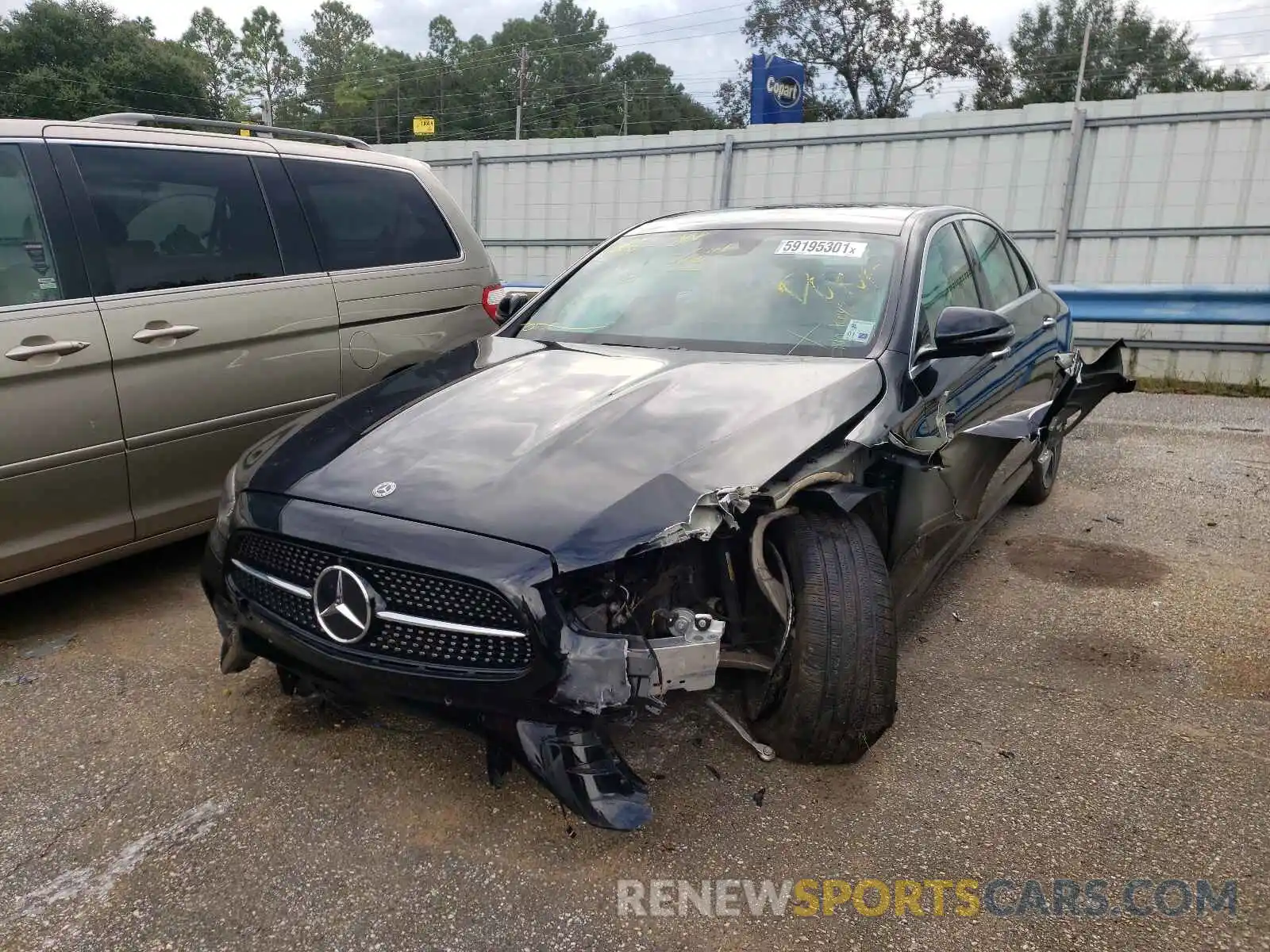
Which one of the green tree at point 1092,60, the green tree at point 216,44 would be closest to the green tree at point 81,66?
the green tree at point 216,44

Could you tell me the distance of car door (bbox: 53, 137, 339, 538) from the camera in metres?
3.41

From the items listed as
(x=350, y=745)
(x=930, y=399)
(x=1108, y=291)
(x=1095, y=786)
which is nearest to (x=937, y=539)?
(x=930, y=399)

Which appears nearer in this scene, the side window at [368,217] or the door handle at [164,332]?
the door handle at [164,332]

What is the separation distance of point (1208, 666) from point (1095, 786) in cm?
102

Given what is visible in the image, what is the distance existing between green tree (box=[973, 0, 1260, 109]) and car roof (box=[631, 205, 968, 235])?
167 feet

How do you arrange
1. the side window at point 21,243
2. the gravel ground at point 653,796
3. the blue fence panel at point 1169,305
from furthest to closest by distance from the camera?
the blue fence panel at point 1169,305 → the side window at point 21,243 → the gravel ground at point 653,796

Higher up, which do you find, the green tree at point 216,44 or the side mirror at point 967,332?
the green tree at point 216,44

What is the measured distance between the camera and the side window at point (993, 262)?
407cm

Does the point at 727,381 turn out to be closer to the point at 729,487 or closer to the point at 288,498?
the point at 729,487

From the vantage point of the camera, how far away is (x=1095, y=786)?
2.52 m

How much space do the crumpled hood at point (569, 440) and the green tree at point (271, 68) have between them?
77.5 meters

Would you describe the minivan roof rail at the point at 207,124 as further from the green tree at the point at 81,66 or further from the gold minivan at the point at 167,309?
the green tree at the point at 81,66

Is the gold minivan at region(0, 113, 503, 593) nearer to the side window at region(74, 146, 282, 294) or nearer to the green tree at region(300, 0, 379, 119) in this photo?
the side window at region(74, 146, 282, 294)

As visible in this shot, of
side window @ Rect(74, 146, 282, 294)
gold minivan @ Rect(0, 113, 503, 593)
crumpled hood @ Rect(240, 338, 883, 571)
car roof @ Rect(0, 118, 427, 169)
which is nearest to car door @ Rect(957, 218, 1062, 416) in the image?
crumpled hood @ Rect(240, 338, 883, 571)
